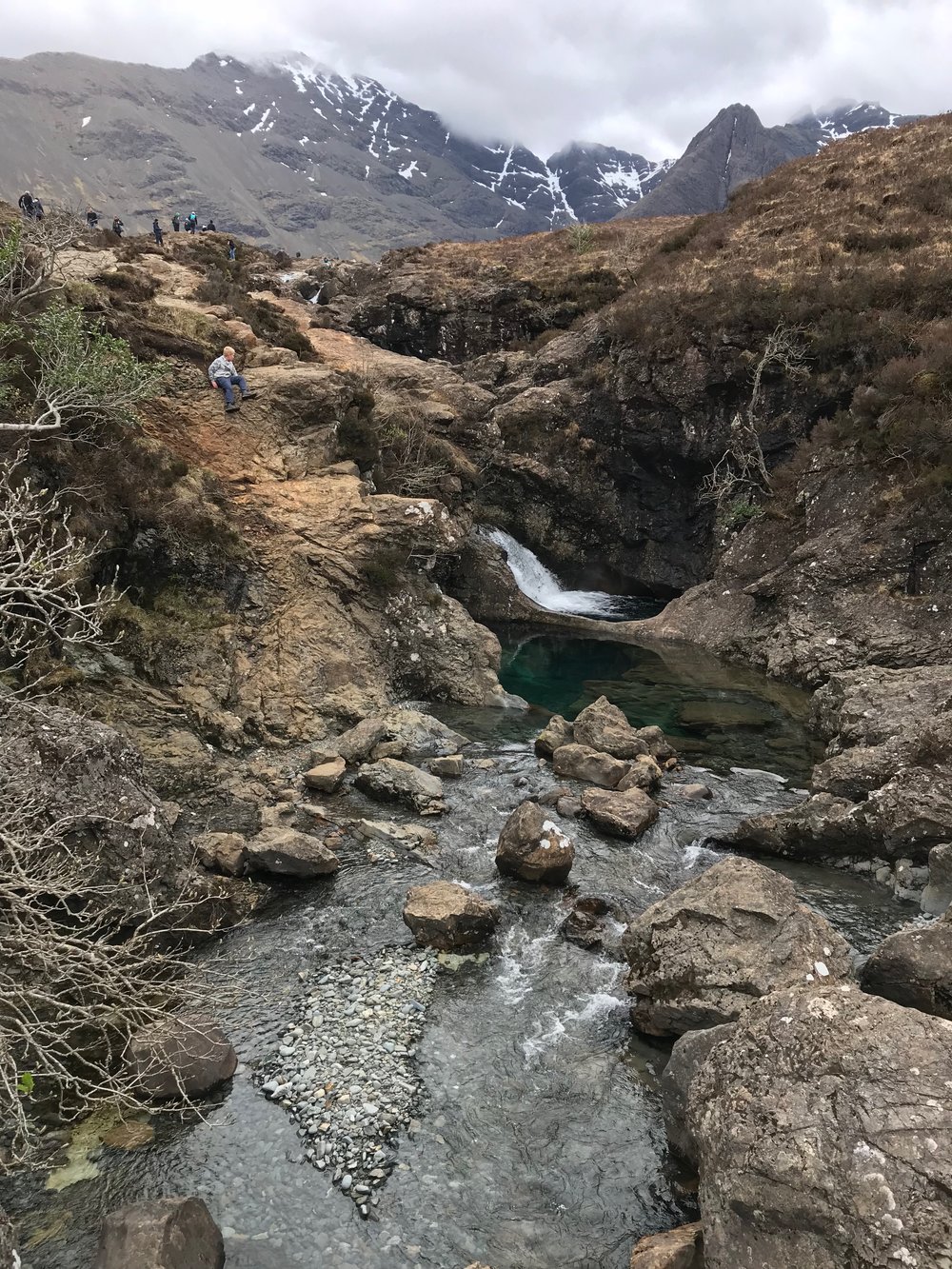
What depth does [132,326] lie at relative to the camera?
24.8 meters

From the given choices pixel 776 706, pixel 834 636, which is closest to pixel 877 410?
pixel 834 636

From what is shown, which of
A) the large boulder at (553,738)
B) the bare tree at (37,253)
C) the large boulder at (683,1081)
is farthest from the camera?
the large boulder at (553,738)

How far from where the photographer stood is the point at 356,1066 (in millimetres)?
8711

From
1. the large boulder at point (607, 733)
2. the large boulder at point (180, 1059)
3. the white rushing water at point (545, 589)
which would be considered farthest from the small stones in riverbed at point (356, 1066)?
the white rushing water at point (545, 589)

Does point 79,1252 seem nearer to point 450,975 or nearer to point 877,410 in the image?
point 450,975

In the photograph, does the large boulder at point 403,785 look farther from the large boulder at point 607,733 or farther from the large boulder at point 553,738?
the large boulder at point 607,733

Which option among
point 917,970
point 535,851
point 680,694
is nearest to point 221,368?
point 680,694

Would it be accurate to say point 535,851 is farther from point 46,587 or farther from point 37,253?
point 37,253

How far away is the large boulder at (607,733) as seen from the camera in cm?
1906

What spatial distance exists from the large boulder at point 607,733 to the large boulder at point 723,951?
8641mm

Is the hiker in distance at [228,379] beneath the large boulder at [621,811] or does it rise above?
above

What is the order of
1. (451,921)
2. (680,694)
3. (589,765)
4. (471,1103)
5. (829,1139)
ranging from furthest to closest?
(680,694) → (589,765) → (451,921) → (471,1103) → (829,1139)

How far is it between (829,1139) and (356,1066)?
5600 mm

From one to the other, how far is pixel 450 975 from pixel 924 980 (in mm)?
6126
